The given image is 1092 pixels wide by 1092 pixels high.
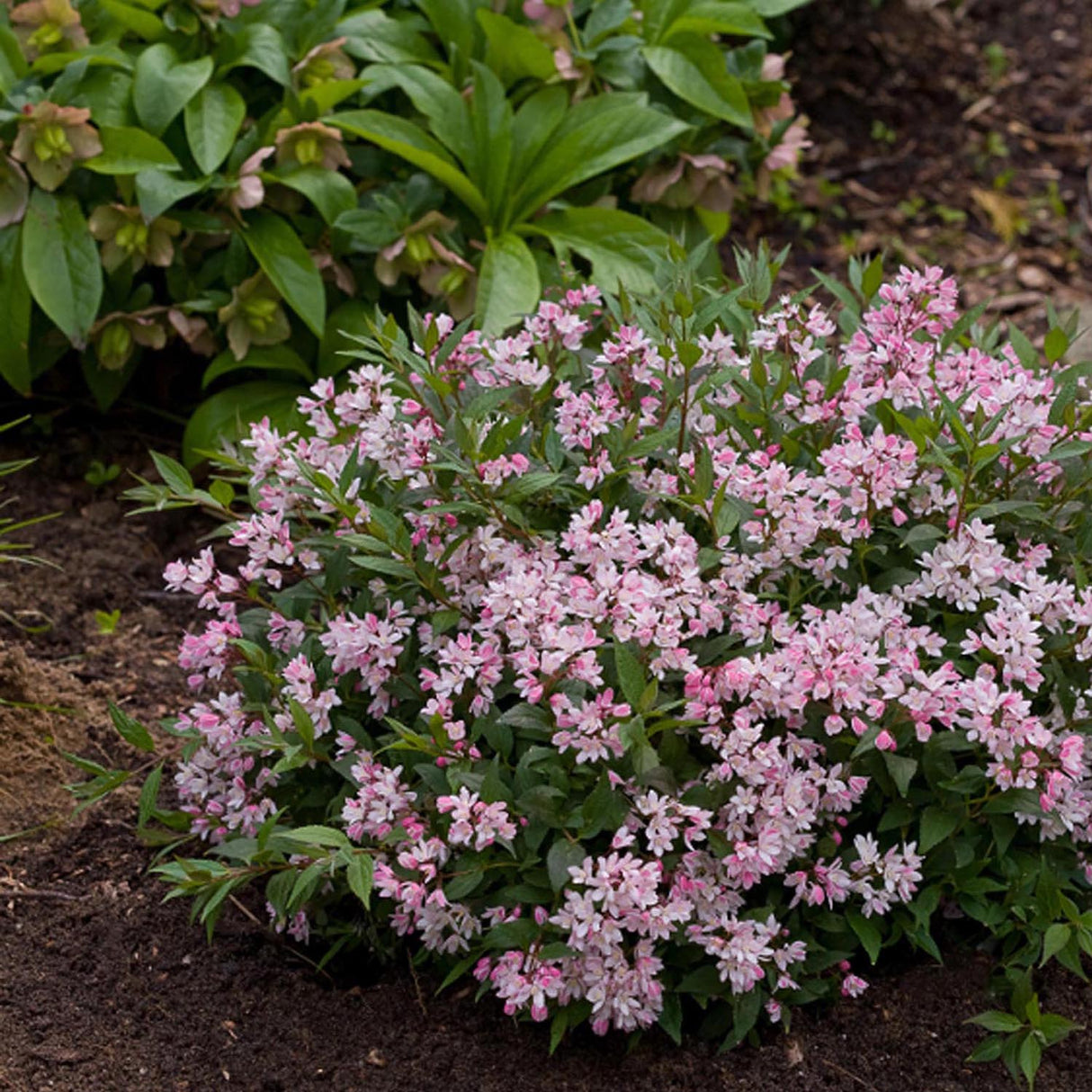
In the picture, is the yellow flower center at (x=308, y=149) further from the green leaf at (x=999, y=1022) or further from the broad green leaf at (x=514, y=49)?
the green leaf at (x=999, y=1022)

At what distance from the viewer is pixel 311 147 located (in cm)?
350

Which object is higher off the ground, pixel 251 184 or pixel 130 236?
pixel 251 184

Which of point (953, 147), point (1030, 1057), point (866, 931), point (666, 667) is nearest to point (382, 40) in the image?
point (666, 667)

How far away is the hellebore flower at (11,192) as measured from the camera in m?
3.44

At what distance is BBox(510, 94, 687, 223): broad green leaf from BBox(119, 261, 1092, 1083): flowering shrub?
125 cm

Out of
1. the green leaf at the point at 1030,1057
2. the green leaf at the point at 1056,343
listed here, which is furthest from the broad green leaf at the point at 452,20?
the green leaf at the point at 1030,1057

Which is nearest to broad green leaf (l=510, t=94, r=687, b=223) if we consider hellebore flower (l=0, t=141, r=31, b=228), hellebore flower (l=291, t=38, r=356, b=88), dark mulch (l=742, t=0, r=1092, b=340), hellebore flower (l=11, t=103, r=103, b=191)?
hellebore flower (l=291, t=38, r=356, b=88)

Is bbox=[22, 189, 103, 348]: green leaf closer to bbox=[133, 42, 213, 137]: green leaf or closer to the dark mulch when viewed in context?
bbox=[133, 42, 213, 137]: green leaf

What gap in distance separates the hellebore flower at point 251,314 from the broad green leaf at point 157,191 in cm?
24

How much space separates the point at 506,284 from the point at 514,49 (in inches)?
26.3

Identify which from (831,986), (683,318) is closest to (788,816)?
(831,986)

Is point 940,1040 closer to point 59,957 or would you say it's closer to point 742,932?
point 742,932

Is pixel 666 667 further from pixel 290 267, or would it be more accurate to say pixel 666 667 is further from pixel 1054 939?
pixel 290 267

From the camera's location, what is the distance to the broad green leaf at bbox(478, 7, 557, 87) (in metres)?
3.72
